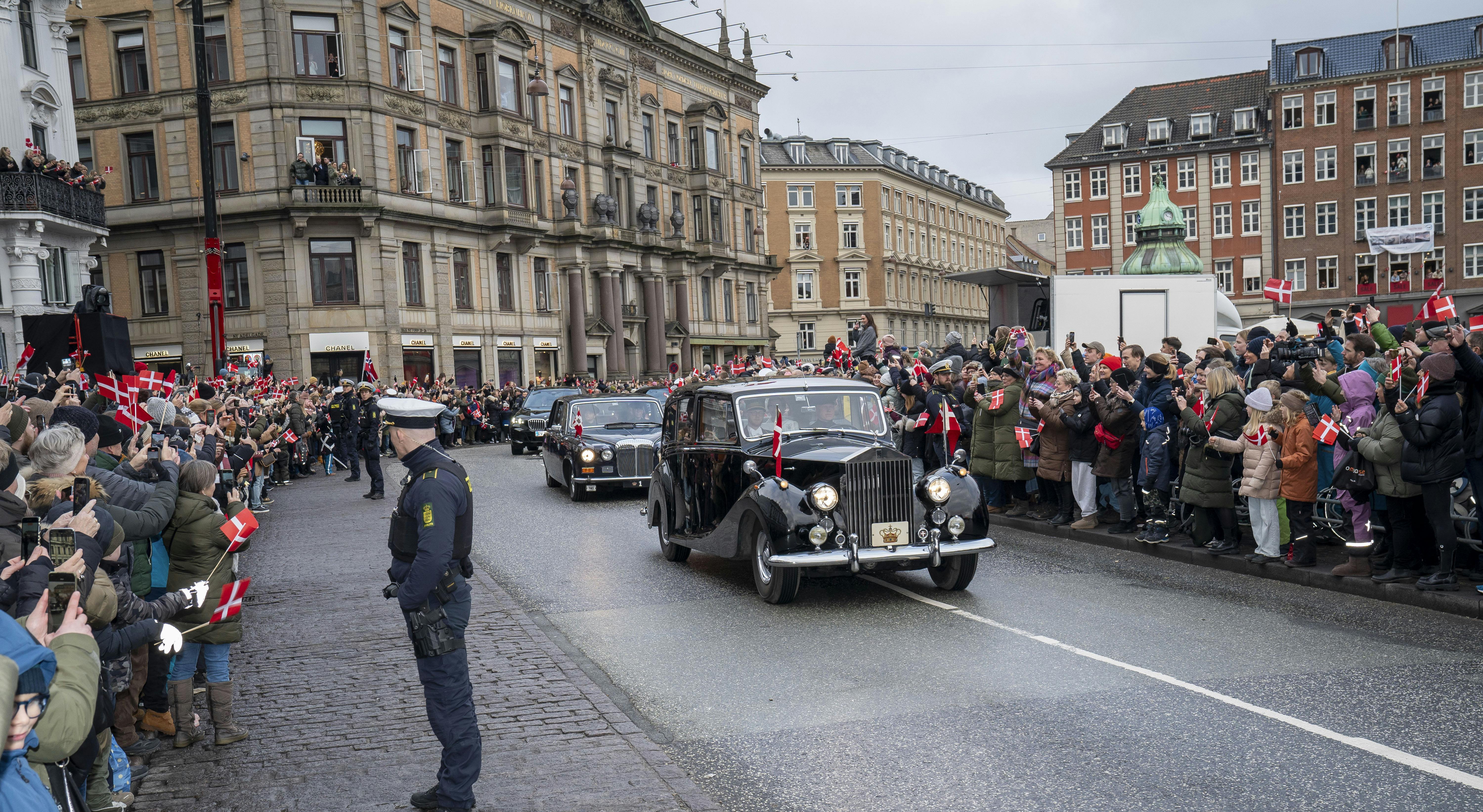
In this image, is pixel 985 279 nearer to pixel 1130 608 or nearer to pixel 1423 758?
pixel 1130 608

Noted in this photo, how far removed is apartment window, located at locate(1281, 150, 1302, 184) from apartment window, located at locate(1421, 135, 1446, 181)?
237 inches

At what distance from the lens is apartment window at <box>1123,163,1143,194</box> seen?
70.9 metres

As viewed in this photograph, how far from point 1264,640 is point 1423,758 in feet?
8.36

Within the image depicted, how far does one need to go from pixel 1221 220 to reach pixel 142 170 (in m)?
58.4

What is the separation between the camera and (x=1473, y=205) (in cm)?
6053

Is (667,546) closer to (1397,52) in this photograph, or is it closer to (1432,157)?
(1432,157)

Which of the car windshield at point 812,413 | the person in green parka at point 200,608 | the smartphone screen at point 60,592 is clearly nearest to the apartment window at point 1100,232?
the car windshield at point 812,413

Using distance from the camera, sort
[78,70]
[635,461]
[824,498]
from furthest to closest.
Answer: [78,70], [635,461], [824,498]

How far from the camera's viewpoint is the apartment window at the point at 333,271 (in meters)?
40.0

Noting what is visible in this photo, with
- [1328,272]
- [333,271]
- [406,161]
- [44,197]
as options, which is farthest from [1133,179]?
[44,197]

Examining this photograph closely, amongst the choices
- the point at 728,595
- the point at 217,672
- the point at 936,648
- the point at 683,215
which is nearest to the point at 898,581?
the point at 728,595

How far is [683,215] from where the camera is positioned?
60.5 m

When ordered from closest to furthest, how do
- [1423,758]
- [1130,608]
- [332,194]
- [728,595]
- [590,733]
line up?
[1423,758], [590,733], [1130,608], [728,595], [332,194]

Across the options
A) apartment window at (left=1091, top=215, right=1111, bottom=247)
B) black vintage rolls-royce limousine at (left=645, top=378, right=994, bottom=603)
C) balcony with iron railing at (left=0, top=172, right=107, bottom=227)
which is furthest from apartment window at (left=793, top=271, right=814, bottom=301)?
black vintage rolls-royce limousine at (left=645, top=378, right=994, bottom=603)
